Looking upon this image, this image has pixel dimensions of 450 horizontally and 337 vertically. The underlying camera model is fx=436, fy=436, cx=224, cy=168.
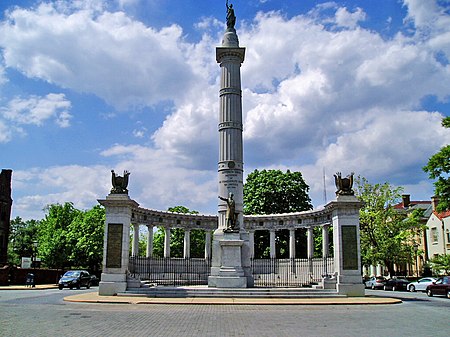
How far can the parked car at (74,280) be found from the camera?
36.2 meters

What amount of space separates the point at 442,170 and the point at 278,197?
21.9 meters

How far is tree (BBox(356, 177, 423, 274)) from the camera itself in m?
45.1

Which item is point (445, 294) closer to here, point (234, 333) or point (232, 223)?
point (232, 223)

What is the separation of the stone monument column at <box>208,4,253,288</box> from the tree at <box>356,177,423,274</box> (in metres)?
21.3

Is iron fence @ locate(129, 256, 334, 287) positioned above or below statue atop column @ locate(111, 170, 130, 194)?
below

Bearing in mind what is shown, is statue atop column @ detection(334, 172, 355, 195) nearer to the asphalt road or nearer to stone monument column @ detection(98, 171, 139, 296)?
the asphalt road

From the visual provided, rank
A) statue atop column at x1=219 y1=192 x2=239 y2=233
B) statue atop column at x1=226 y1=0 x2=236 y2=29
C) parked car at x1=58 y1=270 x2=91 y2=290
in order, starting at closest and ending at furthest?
statue atop column at x1=219 y1=192 x2=239 y2=233 < statue atop column at x1=226 y1=0 x2=236 y2=29 < parked car at x1=58 y1=270 x2=91 y2=290

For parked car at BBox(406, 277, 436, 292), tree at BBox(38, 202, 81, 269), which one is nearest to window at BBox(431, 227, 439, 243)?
parked car at BBox(406, 277, 436, 292)

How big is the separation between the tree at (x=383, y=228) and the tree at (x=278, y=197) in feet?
26.2

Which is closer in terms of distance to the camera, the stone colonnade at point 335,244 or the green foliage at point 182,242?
the stone colonnade at point 335,244

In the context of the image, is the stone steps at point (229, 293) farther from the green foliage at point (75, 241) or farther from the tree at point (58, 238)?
the tree at point (58, 238)

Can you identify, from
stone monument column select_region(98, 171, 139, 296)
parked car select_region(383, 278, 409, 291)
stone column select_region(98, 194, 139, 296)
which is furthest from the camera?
parked car select_region(383, 278, 409, 291)

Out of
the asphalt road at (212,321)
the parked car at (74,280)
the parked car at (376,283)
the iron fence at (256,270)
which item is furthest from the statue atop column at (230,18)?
the parked car at (376,283)

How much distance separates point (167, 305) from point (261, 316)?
20.4ft
